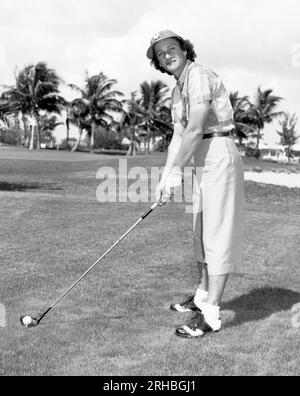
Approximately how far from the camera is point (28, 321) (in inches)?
165

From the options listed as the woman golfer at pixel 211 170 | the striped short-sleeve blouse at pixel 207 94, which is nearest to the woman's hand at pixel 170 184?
the woman golfer at pixel 211 170

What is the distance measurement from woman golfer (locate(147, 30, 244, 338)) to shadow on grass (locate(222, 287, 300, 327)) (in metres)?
0.43

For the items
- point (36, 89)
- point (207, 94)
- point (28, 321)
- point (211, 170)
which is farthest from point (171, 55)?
point (36, 89)

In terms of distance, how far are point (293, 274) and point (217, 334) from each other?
96.5 inches

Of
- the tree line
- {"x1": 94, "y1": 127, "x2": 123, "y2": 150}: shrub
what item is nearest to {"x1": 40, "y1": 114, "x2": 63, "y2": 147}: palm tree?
{"x1": 94, "y1": 127, "x2": 123, "y2": 150}: shrub

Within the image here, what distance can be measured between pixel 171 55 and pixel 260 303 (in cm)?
238

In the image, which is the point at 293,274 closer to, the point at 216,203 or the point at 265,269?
the point at 265,269

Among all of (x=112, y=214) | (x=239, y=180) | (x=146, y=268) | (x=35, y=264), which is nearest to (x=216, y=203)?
(x=239, y=180)

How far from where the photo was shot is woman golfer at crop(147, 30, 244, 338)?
4.19 metres

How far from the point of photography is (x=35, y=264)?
21.3ft

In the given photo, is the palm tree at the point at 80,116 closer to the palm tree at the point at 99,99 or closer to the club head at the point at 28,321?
the palm tree at the point at 99,99

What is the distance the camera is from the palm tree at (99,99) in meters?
61.4

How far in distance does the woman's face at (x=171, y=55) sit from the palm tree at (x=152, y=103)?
2403 inches

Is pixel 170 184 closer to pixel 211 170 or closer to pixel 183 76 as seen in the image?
pixel 211 170
